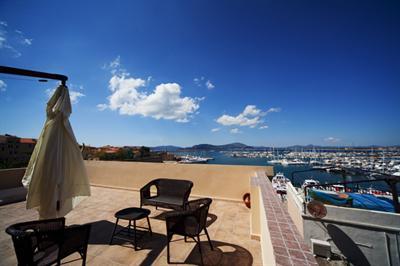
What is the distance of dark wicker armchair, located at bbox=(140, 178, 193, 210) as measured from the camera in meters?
3.27

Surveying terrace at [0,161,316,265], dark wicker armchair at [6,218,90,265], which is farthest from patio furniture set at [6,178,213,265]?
terrace at [0,161,316,265]

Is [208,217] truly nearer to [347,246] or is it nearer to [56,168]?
[56,168]

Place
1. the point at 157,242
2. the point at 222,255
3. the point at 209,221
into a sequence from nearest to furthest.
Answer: the point at 222,255, the point at 157,242, the point at 209,221

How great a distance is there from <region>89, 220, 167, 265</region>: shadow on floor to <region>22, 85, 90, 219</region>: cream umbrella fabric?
84 centimetres

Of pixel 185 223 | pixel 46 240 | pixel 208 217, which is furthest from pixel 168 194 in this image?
pixel 46 240

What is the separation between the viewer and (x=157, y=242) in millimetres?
2543

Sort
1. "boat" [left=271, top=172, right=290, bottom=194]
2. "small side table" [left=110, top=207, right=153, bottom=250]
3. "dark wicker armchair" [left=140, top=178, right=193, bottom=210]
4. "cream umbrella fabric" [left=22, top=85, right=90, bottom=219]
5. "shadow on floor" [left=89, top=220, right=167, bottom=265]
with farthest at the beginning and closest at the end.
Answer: "boat" [left=271, top=172, right=290, bottom=194]
"dark wicker armchair" [left=140, top=178, right=193, bottom=210]
"small side table" [left=110, top=207, right=153, bottom=250]
"shadow on floor" [left=89, top=220, right=167, bottom=265]
"cream umbrella fabric" [left=22, top=85, right=90, bottom=219]

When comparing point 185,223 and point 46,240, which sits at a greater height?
point 46,240

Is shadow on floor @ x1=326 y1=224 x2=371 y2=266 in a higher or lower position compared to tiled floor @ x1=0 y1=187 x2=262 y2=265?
lower

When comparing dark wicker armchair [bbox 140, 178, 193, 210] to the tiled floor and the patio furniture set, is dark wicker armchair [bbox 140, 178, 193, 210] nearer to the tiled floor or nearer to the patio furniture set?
the tiled floor

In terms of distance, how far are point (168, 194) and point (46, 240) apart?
2.23 metres

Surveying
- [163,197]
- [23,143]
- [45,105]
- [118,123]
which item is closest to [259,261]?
[163,197]

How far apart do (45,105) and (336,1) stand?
26.0 feet

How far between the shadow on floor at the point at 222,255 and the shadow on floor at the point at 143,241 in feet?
0.82
